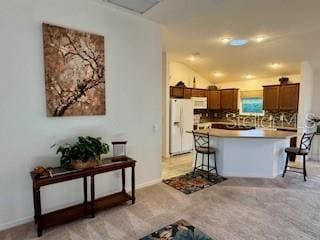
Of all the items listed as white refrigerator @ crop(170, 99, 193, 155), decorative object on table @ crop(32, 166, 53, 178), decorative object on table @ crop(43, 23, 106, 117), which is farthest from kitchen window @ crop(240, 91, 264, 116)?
decorative object on table @ crop(32, 166, 53, 178)

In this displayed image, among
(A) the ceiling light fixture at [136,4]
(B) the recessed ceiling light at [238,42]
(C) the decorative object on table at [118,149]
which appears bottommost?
(C) the decorative object on table at [118,149]

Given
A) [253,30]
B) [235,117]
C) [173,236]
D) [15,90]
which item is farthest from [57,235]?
[235,117]

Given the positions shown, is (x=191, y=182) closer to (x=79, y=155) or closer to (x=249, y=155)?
(x=249, y=155)

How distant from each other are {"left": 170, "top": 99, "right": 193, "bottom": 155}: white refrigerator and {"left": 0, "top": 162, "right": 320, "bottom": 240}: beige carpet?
89.6 inches

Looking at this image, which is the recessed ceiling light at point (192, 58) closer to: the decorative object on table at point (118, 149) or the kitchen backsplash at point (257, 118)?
the kitchen backsplash at point (257, 118)

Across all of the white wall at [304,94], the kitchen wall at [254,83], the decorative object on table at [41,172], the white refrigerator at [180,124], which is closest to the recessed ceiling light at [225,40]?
the white refrigerator at [180,124]

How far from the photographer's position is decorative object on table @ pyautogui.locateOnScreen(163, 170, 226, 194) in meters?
3.71

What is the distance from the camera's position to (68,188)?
9.62 feet

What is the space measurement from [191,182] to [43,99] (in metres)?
2.97

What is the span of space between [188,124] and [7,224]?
4836mm

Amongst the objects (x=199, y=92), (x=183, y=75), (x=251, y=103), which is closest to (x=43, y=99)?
(x=183, y=75)

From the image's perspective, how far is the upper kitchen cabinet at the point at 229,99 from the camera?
7309 mm

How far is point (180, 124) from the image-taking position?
6023mm

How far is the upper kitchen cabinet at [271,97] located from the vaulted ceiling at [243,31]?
51cm
